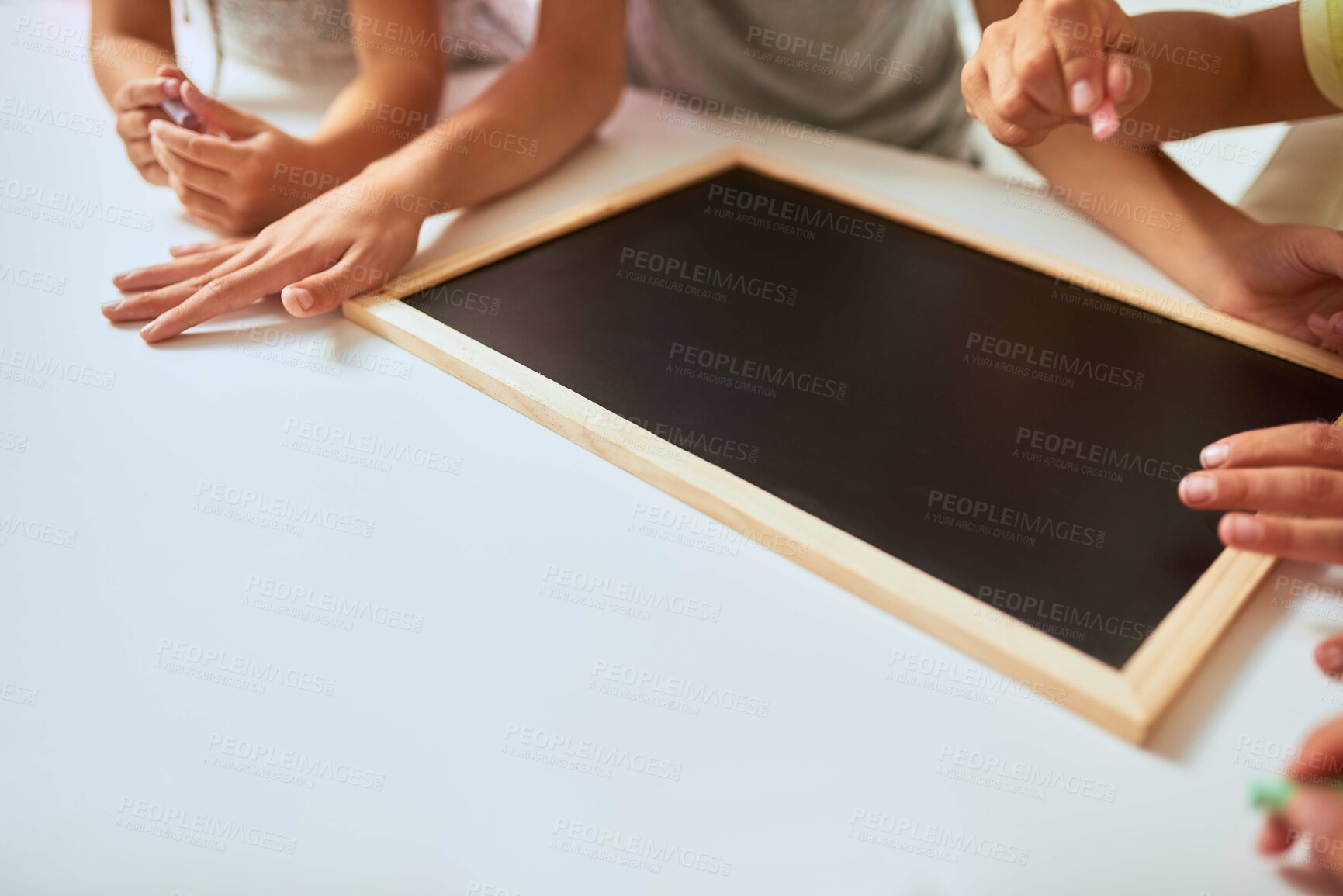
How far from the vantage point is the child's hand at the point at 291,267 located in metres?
0.88

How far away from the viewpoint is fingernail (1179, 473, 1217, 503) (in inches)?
27.2

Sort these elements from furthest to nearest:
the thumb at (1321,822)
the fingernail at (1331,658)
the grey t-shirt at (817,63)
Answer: the grey t-shirt at (817,63), the fingernail at (1331,658), the thumb at (1321,822)

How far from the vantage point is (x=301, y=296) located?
34.4 inches

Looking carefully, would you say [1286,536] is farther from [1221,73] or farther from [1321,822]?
[1221,73]

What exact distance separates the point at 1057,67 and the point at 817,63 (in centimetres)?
72

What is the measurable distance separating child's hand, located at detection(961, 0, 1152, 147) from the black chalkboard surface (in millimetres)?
197

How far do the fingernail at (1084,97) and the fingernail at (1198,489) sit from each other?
0.30 m

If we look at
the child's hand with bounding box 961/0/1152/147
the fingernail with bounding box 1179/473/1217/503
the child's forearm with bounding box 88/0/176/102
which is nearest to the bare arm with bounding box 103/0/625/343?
the child's forearm with bounding box 88/0/176/102

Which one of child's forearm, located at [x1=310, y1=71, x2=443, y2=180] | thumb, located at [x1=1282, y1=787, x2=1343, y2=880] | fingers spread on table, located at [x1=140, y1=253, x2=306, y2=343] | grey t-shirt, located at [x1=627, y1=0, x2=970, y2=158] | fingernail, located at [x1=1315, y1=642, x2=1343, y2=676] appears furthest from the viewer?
grey t-shirt, located at [x1=627, y1=0, x2=970, y2=158]

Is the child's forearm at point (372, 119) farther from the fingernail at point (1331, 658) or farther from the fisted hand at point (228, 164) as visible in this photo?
the fingernail at point (1331, 658)

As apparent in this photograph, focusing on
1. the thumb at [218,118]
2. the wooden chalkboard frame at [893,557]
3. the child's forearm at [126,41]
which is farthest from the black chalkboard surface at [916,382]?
the child's forearm at [126,41]

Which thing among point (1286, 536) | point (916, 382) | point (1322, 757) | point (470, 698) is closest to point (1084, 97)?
point (916, 382)

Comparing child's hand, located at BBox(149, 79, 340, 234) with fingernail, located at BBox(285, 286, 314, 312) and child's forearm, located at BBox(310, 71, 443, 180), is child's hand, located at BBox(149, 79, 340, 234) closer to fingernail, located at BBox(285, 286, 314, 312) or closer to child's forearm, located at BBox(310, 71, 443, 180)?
child's forearm, located at BBox(310, 71, 443, 180)

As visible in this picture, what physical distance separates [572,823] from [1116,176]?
95cm
